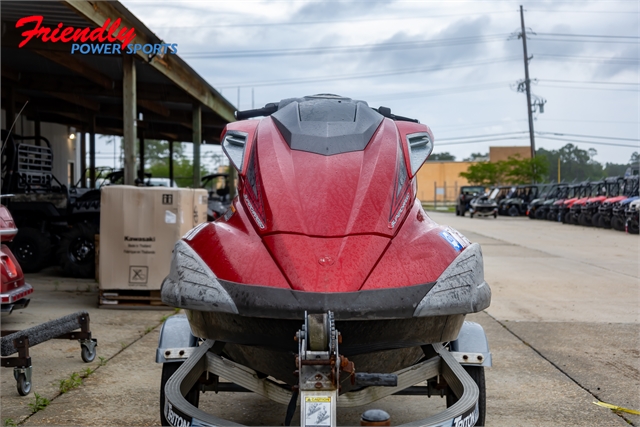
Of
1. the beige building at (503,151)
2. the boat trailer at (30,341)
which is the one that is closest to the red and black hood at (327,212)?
the boat trailer at (30,341)

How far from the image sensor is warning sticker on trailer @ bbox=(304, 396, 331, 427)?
2.61 metres

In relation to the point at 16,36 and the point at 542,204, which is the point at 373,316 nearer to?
the point at 16,36

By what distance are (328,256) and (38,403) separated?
92.6 inches

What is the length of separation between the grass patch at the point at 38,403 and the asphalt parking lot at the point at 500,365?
3 cm

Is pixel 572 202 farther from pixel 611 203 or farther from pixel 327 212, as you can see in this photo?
pixel 327 212

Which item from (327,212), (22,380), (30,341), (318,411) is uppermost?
(327,212)

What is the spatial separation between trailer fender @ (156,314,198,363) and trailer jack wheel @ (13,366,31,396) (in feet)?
4.27

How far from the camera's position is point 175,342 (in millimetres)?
3594

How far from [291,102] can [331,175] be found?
0.73 meters

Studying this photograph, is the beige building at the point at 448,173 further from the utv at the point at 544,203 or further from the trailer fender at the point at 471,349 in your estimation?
the trailer fender at the point at 471,349

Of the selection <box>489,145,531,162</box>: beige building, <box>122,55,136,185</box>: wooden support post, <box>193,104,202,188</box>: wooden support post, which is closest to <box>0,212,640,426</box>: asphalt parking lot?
<box>122,55,136,185</box>: wooden support post

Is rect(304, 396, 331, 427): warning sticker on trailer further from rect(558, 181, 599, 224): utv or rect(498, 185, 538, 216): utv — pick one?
rect(498, 185, 538, 216): utv

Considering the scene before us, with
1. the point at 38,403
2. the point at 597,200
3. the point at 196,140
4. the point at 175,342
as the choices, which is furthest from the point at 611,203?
the point at 175,342

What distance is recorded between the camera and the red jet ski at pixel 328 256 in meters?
2.88
